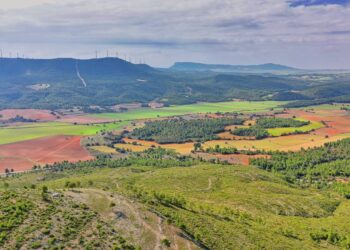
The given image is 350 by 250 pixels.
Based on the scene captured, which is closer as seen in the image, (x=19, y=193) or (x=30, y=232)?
(x=30, y=232)

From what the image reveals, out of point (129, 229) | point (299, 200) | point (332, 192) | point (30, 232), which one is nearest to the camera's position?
point (30, 232)

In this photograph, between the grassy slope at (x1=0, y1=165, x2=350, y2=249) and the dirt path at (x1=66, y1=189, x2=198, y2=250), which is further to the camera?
the grassy slope at (x1=0, y1=165, x2=350, y2=249)

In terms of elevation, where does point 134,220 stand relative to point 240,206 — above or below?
above

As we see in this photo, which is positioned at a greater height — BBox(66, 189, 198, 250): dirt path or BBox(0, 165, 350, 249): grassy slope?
BBox(66, 189, 198, 250): dirt path

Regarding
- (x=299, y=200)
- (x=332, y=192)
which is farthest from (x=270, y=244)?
(x=332, y=192)

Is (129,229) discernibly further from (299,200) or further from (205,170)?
(205,170)

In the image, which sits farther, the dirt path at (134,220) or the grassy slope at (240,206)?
the grassy slope at (240,206)

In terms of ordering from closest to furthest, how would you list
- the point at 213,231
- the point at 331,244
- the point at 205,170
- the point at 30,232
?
the point at 30,232
the point at 213,231
the point at 331,244
the point at 205,170

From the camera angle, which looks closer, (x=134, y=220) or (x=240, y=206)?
(x=134, y=220)
